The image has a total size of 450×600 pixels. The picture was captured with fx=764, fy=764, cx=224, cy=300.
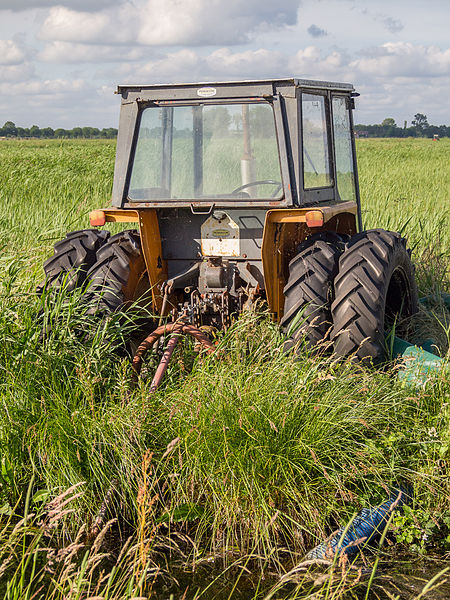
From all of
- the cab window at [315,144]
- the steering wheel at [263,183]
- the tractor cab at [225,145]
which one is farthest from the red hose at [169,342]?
the cab window at [315,144]

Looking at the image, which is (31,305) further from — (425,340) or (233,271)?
(425,340)

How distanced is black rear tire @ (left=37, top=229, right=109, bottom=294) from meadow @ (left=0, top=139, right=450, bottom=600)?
54cm

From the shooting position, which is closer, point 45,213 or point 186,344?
point 186,344

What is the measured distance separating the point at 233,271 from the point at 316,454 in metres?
1.52

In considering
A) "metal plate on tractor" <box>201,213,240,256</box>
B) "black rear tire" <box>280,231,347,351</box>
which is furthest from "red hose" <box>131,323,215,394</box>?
"metal plate on tractor" <box>201,213,240,256</box>

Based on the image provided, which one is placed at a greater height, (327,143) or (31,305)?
(327,143)

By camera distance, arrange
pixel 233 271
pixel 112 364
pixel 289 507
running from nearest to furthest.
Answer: pixel 289 507 → pixel 112 364 → pixel 233 271

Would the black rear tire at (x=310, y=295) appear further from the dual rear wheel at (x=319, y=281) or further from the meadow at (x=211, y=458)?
the meadow at (x=211, y=458)

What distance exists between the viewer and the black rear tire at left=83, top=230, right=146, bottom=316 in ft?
14.2

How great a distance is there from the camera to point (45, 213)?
8.96m

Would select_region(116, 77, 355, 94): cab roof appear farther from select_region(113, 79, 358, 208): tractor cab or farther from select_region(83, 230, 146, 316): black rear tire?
select_region(83, 230, 146, 316): black rear tire

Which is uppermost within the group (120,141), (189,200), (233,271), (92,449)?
(120,141)

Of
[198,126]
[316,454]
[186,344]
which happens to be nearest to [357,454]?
[316,454]

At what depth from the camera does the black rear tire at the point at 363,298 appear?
4090mm
